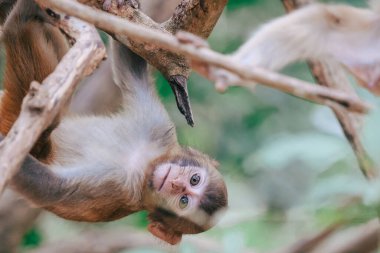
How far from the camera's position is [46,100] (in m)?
2.42

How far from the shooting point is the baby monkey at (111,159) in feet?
12.3

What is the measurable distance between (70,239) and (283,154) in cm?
276

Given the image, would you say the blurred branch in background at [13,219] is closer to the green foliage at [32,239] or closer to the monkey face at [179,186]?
the green foliage at [32,239]

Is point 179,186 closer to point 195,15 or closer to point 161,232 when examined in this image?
point 161,232

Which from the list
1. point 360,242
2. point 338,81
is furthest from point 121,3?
point 360,242

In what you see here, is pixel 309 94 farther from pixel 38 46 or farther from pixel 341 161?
pixel 38 46

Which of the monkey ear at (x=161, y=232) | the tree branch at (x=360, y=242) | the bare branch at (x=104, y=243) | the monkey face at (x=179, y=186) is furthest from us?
the bare branch at (x=104, y=243)

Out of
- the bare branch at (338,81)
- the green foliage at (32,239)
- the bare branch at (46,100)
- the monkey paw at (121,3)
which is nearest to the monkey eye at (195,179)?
the bare branch at (338,81)

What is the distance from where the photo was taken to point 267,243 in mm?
4887

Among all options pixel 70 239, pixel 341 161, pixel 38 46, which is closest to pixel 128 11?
pixel 38 46

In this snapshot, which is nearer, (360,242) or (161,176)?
(161,176)

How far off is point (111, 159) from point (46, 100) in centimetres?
154

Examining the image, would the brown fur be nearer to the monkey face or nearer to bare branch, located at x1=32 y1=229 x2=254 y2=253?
the monkey face

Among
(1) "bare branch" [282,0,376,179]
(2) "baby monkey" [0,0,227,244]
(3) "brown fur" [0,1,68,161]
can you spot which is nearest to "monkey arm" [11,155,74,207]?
(2) "baby monkey" [0,0,227,244]
